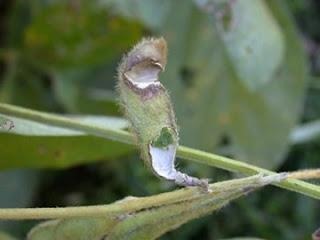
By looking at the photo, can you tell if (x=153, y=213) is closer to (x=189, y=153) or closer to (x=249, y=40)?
(x=189, y=153)

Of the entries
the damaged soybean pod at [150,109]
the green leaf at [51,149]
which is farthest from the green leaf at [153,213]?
the green leaf at [51,149]

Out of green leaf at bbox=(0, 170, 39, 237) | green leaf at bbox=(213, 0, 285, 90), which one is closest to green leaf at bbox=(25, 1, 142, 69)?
green leaf at bbox=(0, 170, 39, 237)

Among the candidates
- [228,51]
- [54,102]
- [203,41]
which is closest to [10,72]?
[54,102]

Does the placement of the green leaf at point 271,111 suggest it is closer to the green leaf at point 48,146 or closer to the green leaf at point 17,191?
the green leaf at point 17,191

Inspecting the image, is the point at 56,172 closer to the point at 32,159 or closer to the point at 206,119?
the point at 206,119

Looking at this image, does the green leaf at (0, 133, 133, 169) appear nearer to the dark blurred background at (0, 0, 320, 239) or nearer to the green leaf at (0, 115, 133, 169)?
the green leaf at (0, 115, 133, 169)
